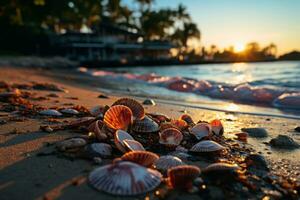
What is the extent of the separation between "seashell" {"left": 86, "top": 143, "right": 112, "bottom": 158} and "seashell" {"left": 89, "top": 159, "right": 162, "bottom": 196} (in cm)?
48

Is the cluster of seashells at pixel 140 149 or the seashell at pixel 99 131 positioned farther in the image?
the seashell at pixel 99 131

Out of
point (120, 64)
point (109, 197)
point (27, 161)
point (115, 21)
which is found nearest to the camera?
point (109, 197)

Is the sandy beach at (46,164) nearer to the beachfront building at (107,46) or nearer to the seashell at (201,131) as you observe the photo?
the seashell at (201,131)

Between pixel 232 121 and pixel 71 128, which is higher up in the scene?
pixel 71 128

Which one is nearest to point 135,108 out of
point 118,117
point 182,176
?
point 118,117

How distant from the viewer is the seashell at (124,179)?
6.69 feet

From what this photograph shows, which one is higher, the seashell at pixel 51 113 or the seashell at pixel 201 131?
the seashell at pixel 51 113

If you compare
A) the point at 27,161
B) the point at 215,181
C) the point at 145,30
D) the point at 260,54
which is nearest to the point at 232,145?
the point at 215,181

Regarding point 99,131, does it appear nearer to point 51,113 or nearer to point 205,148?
point 205,148

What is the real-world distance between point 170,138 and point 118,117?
0.51 m

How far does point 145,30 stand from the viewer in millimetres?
73125

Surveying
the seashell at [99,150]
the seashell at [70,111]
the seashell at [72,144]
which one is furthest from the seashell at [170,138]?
the seashell at [70,111]

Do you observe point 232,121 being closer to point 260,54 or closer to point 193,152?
point 193,152

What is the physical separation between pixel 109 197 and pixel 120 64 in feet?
172
